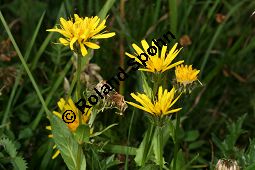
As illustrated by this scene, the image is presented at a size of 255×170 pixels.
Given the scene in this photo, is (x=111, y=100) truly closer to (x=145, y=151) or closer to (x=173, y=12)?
(x=145, y=151)

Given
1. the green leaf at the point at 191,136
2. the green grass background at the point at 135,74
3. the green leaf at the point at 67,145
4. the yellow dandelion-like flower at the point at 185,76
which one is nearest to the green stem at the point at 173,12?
the green grass background at the point at 135,74

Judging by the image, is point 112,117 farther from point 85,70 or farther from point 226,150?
point 226,150

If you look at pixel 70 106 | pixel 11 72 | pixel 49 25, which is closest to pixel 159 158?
pixel 70 106

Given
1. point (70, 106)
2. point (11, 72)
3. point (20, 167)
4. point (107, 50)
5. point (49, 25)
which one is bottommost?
point (20, 167)

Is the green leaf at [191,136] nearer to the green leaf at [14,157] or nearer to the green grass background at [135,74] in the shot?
the green grass background at [135,74]

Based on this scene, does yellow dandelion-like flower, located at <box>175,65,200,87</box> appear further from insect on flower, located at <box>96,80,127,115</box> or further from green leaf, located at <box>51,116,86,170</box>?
green leaf, located at <box>51,116,86,170</box>

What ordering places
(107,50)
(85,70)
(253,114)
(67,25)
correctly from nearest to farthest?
(67,25) < (85,70) < (107,50) < (253,114)

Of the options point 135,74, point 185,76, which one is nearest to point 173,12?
point 135,74

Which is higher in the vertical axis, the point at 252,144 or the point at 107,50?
the point at 107,50

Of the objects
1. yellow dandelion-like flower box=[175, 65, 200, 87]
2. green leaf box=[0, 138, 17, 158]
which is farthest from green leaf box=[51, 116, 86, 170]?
yellow dandelion-like flower box=[175, 65, 200, 87]
